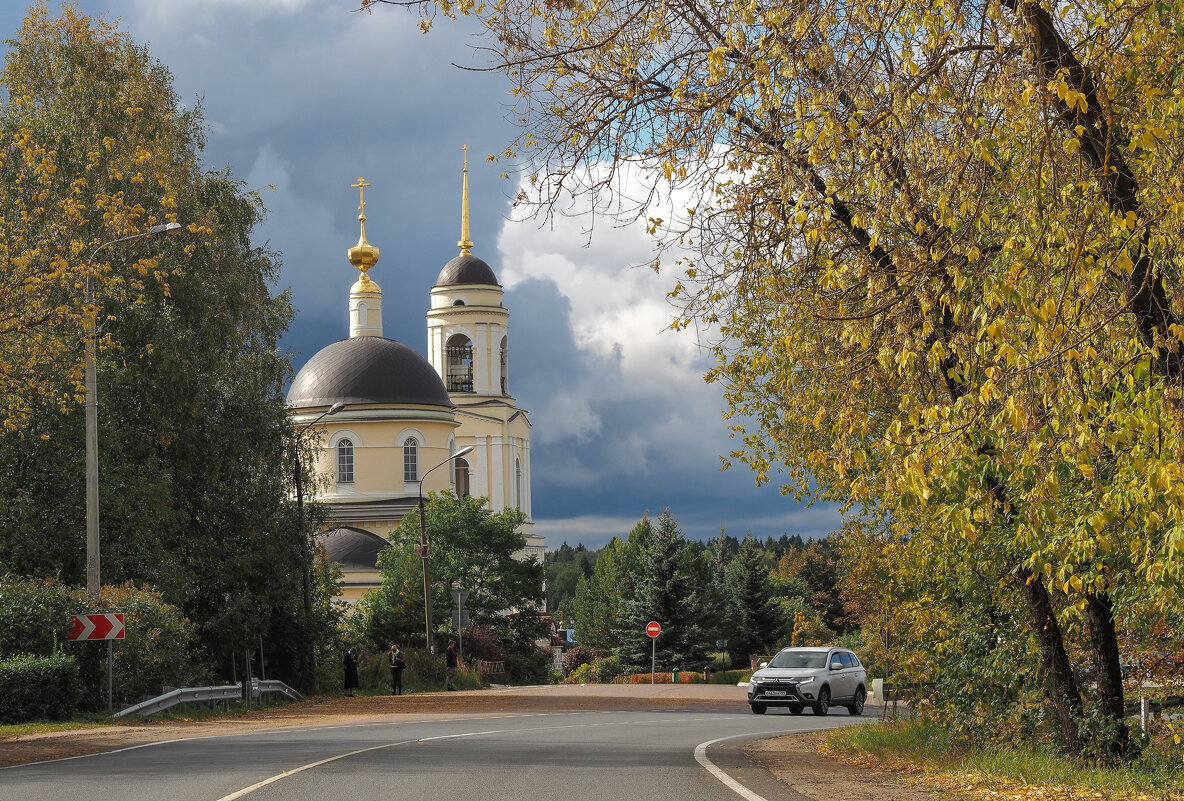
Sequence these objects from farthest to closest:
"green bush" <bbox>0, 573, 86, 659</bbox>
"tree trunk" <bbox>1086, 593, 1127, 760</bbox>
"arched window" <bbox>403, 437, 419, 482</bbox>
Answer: "arched window" <bbox>403, 437, 419, 482</bbox>
"green bush" <bbox>0, 573, 86, 659</bbox>
"tree trunk" <bbox>1086, 593, 1127, 760</bbox>

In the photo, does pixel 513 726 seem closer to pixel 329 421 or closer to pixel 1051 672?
pixel 1051 672

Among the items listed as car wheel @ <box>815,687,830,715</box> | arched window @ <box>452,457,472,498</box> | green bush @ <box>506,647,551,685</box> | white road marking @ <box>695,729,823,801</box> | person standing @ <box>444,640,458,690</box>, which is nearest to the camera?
white road marking @ <box>695,729,823,801</box>

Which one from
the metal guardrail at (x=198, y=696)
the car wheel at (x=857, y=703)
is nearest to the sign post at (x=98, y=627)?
the metal guardrail at (x=198, y=696)

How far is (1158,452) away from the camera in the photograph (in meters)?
7.74

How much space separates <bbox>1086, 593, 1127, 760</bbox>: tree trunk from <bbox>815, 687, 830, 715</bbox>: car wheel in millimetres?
16996

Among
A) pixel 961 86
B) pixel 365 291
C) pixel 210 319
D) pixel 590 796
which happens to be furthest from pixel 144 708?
pixel 365 291

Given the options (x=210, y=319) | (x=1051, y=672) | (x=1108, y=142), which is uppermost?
(x=210, y=319)

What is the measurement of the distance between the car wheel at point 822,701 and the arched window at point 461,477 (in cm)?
5827

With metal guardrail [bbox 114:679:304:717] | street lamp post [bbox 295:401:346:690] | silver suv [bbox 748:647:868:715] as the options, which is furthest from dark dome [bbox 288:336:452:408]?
silver suv [bbox 748:647:868:715]

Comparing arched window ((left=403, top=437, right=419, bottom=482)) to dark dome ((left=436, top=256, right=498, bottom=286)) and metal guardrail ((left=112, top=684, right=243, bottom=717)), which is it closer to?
dark dome ((left=436, top=256, right=498, bottom=286))

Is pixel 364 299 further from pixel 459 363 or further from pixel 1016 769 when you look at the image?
pixel 1016 769

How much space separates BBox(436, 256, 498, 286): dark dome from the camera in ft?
300

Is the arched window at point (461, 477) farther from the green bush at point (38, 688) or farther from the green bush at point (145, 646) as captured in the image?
the green bush at point (38, 688)

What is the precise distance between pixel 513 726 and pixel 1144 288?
16387mm
